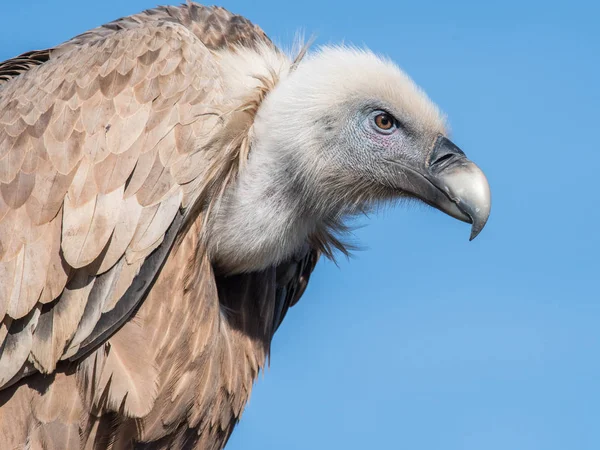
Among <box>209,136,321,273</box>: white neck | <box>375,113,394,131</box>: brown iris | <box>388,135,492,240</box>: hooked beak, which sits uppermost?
<box>375,113,394,131</box>: brown iris

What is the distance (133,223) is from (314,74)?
121 centimetres

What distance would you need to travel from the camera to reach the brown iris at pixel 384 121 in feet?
17.3

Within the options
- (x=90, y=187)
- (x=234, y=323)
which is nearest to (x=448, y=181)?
(x=234, y=323)

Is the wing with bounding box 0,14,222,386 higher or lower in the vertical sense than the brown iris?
lower

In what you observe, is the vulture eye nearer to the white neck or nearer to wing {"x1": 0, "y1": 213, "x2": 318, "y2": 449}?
the white neck

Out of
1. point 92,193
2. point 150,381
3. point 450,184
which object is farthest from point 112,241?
point 450,184

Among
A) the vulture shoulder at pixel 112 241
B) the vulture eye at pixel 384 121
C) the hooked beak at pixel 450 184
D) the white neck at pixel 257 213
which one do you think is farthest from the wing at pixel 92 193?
the hooked beak at pixel 450 184

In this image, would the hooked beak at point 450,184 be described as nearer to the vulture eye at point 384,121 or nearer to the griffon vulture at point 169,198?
the griffon vulture at point 169,198

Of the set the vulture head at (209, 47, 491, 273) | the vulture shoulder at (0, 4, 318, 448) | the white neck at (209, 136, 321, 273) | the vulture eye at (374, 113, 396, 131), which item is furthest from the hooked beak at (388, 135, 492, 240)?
the vulture shoulder at (0, 4, 318, 448)

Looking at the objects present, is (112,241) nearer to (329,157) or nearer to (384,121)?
(329,157)

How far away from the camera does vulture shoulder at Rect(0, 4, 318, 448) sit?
4680 mm

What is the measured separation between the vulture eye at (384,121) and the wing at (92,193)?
817mm

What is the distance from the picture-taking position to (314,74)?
5238 millimetres

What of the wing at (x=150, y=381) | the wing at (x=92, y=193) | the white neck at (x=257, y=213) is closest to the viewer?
the wing at (x=92, y=193)
